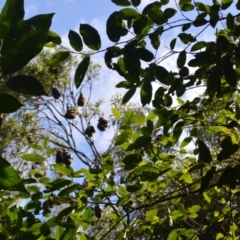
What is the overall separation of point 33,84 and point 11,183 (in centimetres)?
11

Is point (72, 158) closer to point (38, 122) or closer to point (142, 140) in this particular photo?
point (38, 122)

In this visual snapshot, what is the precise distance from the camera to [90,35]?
3.06 ft

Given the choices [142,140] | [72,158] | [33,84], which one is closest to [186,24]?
[142,140]

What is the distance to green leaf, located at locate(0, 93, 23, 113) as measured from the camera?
0.43 metres

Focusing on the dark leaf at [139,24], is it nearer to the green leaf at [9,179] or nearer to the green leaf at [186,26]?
the green leaf at [186,26]

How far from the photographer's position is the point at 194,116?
51.9 inches

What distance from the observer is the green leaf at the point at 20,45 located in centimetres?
40

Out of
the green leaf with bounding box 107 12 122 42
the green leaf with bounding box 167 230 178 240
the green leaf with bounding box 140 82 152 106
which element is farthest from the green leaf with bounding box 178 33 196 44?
the green leaf with bounding box 167 230 178 240

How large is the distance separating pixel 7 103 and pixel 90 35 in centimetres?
53

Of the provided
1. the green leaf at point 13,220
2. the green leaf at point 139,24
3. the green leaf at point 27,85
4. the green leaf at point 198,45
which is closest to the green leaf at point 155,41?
the green leaf at point 139,24

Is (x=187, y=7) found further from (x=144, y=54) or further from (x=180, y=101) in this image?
(x=144, y=54)

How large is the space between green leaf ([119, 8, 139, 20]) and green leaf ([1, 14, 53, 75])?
2.38 feet

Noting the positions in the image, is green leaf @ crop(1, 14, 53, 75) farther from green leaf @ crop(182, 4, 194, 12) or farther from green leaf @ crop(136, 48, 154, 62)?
green leaf @ crop(182, 4, 194, 12)

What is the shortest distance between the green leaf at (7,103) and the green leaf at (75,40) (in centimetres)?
57
